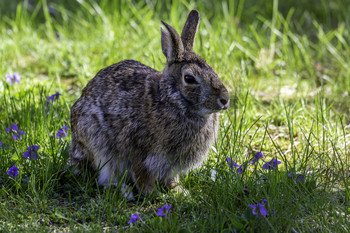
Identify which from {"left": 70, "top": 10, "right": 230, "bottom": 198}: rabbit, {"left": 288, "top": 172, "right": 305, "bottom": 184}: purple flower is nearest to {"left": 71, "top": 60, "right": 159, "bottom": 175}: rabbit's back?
{"left": 70, "top": 10, "right": 230, "bottom": 198}: rabbit

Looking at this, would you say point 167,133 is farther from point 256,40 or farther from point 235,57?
point 256,40

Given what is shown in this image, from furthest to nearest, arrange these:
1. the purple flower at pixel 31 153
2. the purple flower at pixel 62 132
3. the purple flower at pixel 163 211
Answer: the purple flower at pixel 62 132, the purple flower at pixel 31 153, the purple flower at pixel 163 211

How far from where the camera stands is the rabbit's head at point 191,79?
3.35 metres

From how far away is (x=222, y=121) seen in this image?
4.45 metres

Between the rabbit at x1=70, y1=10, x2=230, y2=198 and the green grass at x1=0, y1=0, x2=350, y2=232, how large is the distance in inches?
6.3

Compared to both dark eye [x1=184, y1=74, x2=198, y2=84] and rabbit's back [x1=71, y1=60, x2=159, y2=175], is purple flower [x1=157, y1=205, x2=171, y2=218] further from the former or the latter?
dark eye [x1=184, y1=74, x2=198, y2=84]

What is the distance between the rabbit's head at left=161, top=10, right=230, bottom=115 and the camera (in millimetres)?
3352

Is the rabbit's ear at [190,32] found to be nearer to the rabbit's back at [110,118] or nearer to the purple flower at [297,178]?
the rabbit's back at [110,118]

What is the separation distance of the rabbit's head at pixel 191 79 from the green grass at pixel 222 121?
45cm

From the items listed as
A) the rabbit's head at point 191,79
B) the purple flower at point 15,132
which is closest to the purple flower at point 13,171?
the purple flower at point 15,132

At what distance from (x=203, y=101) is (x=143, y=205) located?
2.79 feet

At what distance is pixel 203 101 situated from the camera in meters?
3.38

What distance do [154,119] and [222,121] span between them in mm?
1018

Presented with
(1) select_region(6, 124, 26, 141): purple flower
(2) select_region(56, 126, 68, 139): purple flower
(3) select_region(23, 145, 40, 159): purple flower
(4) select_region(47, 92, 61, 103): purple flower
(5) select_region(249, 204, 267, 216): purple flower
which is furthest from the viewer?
(4) select_region(47, 92, 61, 103): purple flower
